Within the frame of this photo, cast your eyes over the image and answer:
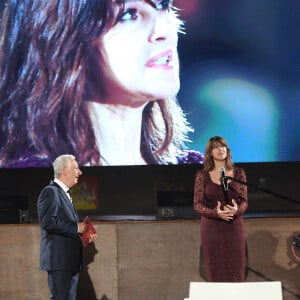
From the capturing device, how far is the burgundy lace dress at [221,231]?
4.90 metres

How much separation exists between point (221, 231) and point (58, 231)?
3.91ft

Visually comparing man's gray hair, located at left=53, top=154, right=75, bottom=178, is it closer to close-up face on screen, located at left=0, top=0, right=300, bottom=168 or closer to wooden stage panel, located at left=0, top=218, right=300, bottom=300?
wooden stage panel, located at left=0, top=218, right=300, bottom=300

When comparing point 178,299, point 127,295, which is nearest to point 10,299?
point 127,295

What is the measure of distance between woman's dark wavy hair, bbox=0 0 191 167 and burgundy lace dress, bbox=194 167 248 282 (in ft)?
6.51

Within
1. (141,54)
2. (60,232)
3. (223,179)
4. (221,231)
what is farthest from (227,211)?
(141,54)

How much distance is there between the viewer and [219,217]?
484cm

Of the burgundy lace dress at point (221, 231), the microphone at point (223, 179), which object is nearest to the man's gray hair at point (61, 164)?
the burgundy lace dress at point (221, 231)

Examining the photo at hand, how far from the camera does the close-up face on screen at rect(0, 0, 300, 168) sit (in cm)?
682

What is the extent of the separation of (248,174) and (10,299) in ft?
9.33

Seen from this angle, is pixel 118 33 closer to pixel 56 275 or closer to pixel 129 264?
pixel 129 264

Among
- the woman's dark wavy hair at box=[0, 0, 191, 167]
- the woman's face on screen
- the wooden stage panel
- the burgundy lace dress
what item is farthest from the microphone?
the woman's face on screen

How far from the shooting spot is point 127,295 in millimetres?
5734

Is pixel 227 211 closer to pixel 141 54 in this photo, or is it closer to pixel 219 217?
pixel 219 217

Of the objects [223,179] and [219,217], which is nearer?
[223,179]
